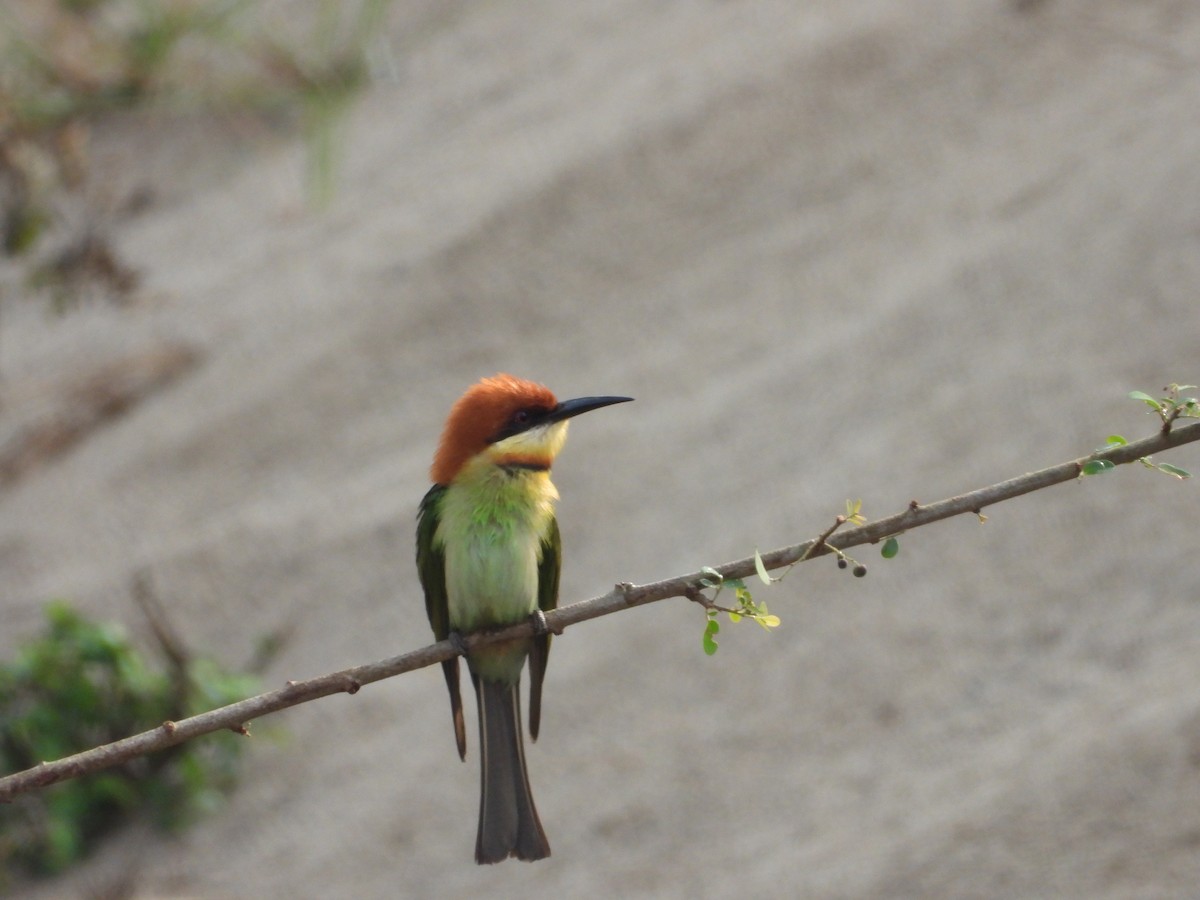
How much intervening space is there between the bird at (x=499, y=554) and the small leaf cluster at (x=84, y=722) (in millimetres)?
2369

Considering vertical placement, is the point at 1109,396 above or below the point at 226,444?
below

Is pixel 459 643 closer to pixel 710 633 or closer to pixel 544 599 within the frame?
pixel 544 599

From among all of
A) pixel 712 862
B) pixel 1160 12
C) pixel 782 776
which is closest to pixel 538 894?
pixel 712 862

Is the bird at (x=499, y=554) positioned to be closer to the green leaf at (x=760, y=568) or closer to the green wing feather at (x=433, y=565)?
the green wing feather at (x=433, y=565)

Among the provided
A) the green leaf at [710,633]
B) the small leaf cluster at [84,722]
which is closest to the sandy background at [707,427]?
the small leaf cluster at [84,722]

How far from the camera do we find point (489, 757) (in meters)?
3.48

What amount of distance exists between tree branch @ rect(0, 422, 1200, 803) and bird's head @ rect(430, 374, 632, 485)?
38.5 inches

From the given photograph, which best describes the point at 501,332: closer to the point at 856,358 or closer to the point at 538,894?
the point at 856,358

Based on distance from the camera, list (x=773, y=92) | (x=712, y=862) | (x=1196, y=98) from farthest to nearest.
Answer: (x=773, y=92) < (x=1196, y=98) < (x=712, y=862)

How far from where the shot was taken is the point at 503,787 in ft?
11.1

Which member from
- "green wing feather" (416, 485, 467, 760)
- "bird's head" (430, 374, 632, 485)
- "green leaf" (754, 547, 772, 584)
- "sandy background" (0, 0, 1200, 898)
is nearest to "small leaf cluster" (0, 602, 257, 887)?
"sandy background" (0, 0, 1200, 898)

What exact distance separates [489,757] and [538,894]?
2.20 m

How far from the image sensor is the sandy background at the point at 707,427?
5.48m

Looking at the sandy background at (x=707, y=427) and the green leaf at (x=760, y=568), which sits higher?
the sandy background at (x=707, y=427)
